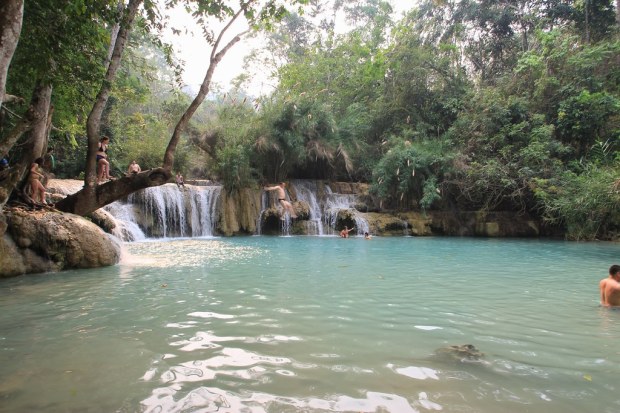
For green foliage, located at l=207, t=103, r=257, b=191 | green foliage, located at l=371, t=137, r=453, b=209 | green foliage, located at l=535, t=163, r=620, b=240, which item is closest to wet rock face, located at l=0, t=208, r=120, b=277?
green foliage, located at l=207, t=103, r=257, b=191

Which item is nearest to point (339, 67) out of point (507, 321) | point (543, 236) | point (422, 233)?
point (422, 233)

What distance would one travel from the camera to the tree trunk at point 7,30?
11.6ft

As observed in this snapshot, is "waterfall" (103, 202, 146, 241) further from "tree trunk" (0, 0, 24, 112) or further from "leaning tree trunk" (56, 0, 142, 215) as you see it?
"tree trunk" (0, 0, 24, 112)

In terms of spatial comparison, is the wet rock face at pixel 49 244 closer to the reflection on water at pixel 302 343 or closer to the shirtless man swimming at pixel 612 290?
the reflection on water at pixel 302 343

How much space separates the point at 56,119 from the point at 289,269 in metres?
8.10

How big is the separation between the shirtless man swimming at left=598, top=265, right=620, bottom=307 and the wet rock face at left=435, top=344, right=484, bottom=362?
10.5ft

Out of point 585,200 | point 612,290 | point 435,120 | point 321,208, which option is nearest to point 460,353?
point 612,290

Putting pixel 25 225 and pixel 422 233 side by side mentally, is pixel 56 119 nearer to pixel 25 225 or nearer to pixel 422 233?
pixel 25 225

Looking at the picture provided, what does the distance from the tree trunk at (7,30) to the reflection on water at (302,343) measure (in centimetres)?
248

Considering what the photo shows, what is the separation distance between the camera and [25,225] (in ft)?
25.9

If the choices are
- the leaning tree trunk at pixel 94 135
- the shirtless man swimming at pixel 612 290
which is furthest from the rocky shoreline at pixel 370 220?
the shirtless man swimming at pixel 612 290

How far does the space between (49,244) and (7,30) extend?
5.69 metres

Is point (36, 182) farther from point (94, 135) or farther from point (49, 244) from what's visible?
point (94, 135)

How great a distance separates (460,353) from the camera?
138 inches
